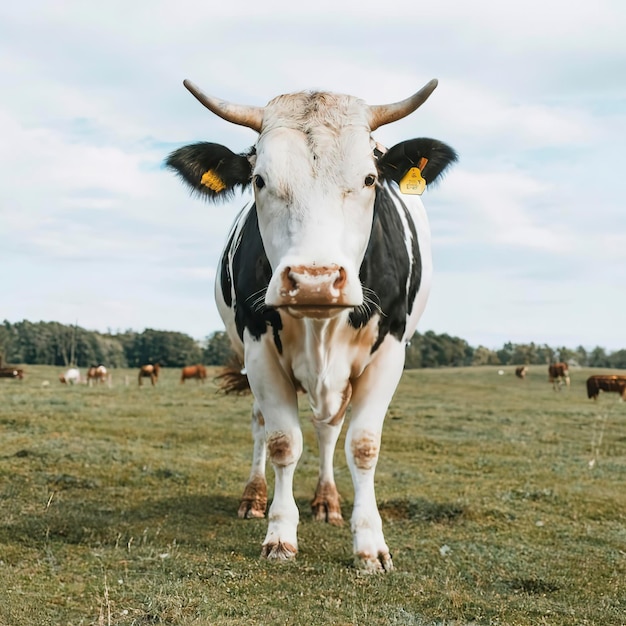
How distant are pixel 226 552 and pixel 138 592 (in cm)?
129

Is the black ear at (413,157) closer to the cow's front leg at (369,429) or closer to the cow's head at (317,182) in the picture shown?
the cow's head at (317,182)

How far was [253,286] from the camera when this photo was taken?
602cm

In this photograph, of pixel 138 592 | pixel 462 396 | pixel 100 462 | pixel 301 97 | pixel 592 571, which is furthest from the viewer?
pixel 462 396

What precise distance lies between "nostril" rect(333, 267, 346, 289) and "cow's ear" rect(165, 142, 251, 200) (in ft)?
6.16

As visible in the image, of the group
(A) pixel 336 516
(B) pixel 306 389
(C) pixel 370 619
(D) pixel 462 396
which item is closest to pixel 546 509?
(A) pixel 336 516

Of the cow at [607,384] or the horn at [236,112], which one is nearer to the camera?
the horn at [236,112]

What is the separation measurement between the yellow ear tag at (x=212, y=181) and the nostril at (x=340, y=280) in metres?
2.04

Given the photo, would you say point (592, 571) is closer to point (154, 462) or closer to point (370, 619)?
point (370, 619)

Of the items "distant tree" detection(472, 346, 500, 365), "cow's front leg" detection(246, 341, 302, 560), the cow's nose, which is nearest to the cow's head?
the cow's nose

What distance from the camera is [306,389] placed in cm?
622

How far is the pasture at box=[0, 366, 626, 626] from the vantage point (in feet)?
15.0

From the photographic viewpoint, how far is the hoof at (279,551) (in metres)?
5.68

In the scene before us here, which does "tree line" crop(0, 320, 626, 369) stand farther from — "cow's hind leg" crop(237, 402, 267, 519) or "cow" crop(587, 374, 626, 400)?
"cow's hind leg" crop(237, 402, 267, 519)

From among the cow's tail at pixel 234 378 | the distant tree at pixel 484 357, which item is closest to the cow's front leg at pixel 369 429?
the cow's tail at pixel 234 378
